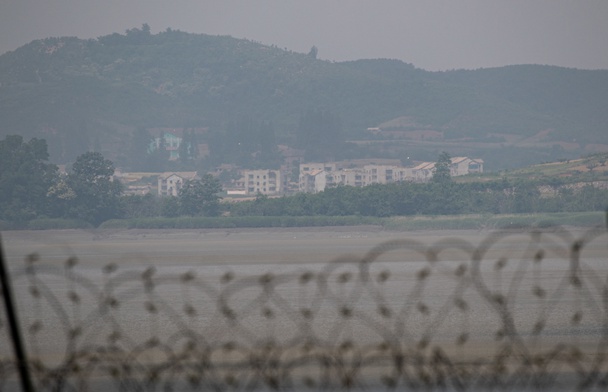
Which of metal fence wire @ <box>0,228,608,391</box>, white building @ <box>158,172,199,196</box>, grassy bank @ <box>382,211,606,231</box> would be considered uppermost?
white building @ <box>158,172,199,196</box>

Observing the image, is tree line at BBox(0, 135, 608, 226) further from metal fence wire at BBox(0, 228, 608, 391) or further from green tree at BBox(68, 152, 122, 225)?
metal fence wire at BBox(0, 228, 608, 391)

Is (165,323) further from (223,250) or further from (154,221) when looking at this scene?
→ (154,221)

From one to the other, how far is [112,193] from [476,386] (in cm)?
10661

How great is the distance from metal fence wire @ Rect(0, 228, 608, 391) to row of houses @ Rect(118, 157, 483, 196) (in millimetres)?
129209

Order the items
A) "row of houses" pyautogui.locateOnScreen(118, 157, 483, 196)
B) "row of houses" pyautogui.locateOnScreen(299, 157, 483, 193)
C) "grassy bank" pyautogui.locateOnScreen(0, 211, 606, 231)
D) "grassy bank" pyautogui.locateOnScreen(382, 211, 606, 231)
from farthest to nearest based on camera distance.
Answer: "row of houses" pyautogui.locateOnScreen(299, 157, 483, 193) → "row of houses" pyautogui.locateOnScreen(118, 157, 483, 196) → "grassy bank" pyautogui.locateOnScreen(0, 211, 606, 231) → "grassy bank" pyautogui.locateOnScreen(382, 211, 606, 231)

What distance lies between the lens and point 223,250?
64188 mm

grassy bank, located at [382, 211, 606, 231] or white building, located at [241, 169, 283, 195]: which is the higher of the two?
white building, located at [241, 169, 283, 195]

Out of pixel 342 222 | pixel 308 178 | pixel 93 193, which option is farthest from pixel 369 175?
pixel 342 222

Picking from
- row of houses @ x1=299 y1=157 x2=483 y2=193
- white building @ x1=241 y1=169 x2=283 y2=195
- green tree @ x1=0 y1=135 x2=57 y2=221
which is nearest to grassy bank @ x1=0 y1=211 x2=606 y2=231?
green tree @ x1=0 y1=135 x2=57 y2=221

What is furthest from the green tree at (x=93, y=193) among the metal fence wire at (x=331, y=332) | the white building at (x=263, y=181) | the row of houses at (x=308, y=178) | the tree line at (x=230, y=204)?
the metal fence wire at (x=331, y=332)

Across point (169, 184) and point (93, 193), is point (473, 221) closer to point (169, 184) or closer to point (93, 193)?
point (93, 193)

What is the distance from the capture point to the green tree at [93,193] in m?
112

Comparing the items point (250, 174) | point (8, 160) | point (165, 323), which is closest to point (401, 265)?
point (165, 323)

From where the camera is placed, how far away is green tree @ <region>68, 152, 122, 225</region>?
112m
